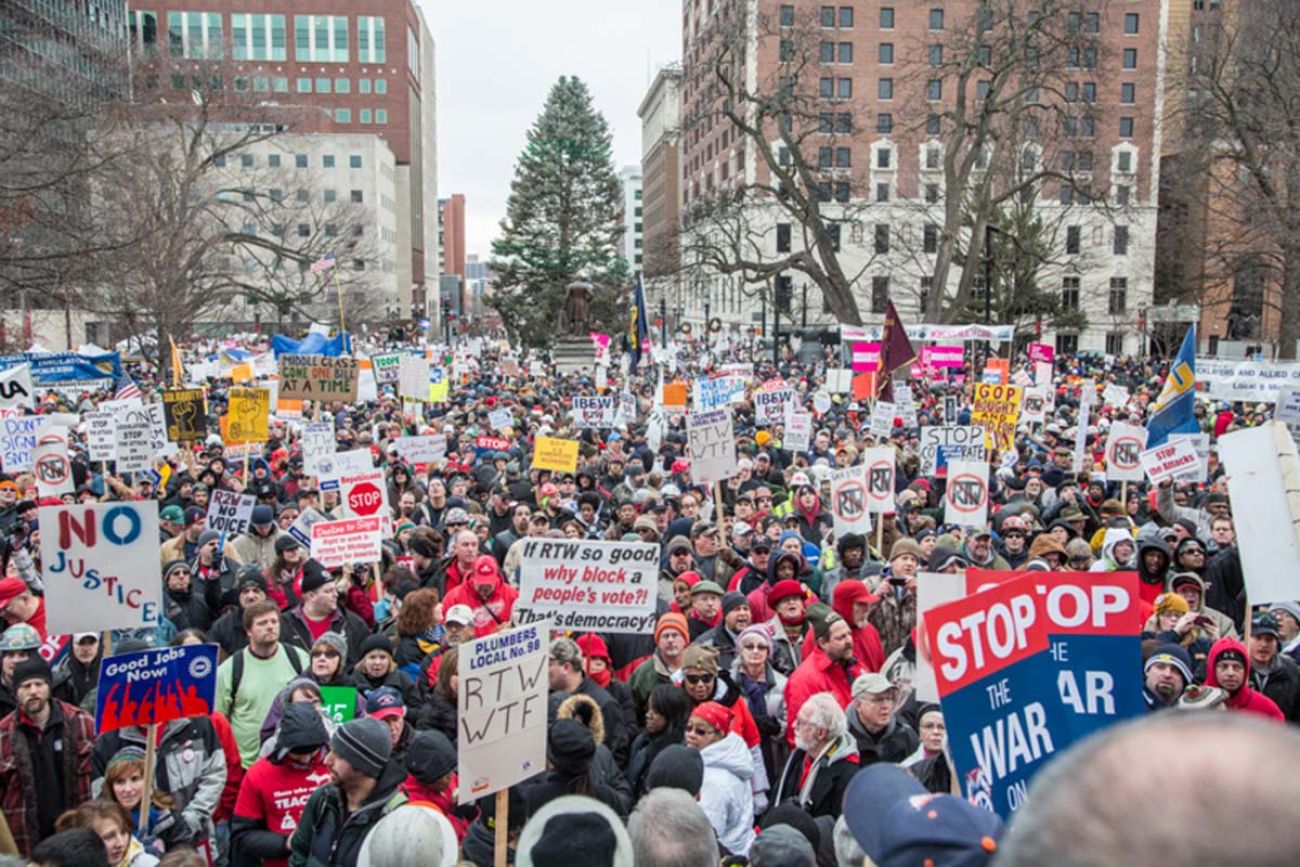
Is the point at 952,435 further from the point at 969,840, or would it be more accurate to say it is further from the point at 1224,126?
the point at 1224,126

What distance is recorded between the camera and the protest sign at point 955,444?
1415 centimetres

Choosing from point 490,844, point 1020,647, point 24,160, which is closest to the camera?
point 1020,647

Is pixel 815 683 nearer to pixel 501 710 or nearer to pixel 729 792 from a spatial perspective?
pixel 729 792

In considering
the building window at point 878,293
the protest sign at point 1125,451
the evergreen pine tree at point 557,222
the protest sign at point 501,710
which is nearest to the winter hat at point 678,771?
the protest sign at point 501,710

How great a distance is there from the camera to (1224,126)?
35.6 metres

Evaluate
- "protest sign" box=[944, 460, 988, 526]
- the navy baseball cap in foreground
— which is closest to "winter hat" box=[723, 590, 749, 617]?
"protest sign" box=[944, 460, 988, 526]

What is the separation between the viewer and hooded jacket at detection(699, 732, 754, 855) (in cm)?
511

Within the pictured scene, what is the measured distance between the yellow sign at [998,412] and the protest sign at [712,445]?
20.2 ft

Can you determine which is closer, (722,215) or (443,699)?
(443,699)

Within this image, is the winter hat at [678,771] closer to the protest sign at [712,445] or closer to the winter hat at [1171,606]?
the winter hat at [1171,606]

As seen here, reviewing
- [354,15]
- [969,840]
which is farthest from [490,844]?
[354,15]

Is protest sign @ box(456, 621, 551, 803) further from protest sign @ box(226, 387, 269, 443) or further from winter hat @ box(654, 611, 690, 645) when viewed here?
protest sign @ box(226, 387, 269, 443)

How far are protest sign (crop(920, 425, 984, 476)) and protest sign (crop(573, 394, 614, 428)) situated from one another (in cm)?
676

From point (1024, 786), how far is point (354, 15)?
129479 millimetres
